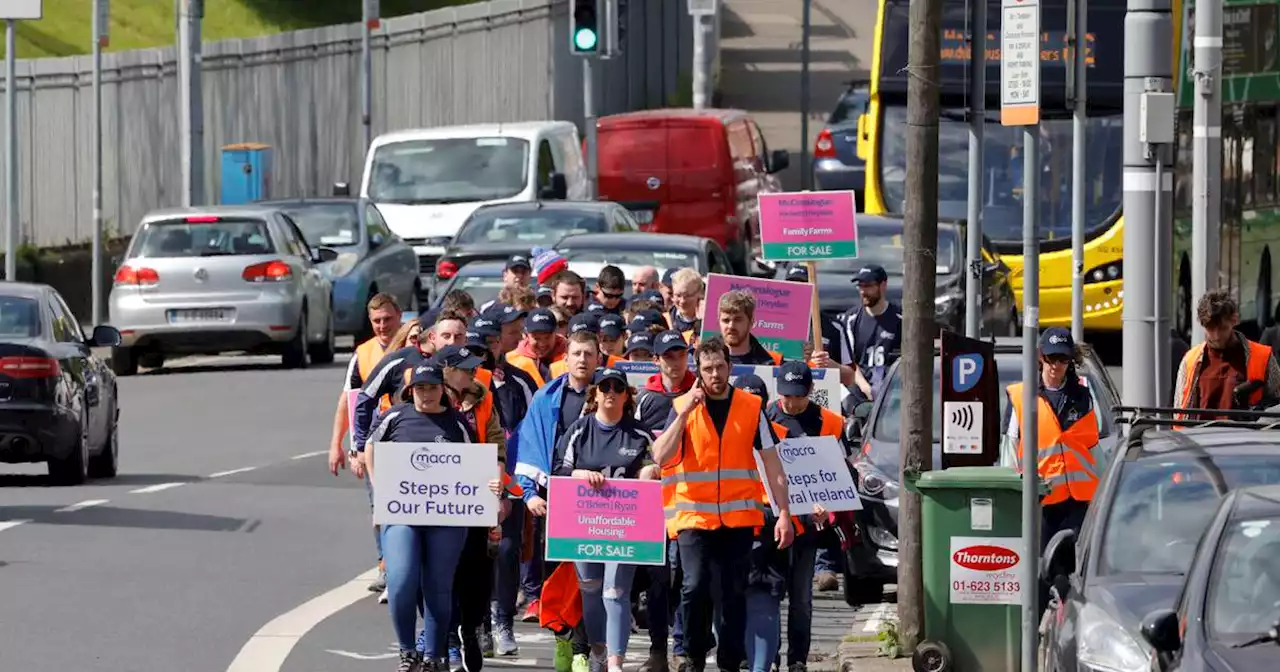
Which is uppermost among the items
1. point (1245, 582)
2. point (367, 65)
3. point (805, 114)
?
point (367, 65)

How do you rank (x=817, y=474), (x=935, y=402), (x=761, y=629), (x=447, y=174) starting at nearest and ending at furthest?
(x=761, y=629) < (x=817, y=474) < (x=935, y=402) < (x=447, y=174)

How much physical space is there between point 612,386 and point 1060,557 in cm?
244

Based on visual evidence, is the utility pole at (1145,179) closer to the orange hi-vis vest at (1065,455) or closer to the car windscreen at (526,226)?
the orange hi-vis vest at (1065,455)

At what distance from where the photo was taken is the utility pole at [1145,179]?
14609 millimetres

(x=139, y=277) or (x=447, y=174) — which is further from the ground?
(x=447, y=174)

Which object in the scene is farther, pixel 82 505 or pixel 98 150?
pixel 98 150

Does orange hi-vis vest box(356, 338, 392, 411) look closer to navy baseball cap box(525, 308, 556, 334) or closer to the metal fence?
navy baseball cap box(525, 308, 556, 334)

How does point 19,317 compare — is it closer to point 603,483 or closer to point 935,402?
point 935,402

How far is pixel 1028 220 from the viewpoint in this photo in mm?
11133

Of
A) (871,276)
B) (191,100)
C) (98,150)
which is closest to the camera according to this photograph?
(871,276)

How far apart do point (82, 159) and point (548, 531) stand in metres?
26.8

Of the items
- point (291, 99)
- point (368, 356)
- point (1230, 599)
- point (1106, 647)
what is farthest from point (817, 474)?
point (291, 99)

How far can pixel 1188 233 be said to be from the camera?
94.8 ft

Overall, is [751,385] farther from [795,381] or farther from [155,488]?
[155,488]
